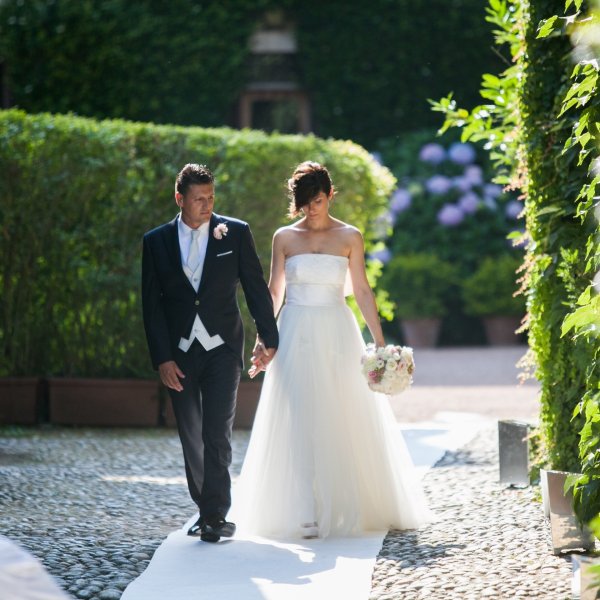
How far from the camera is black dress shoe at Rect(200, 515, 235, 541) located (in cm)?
551

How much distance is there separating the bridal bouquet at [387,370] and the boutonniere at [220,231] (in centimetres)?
87

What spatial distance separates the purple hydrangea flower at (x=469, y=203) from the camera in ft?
56.5

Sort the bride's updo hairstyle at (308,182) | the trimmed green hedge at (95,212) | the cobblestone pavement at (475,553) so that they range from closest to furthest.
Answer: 1. the cobblestone pavement at (475,553)
2. the bride's updo hairstyle at (308,182)
3. the trimmed green hedge at (95,212)

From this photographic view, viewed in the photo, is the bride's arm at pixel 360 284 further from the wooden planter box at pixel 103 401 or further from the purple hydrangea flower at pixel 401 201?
the purple hydrangea flower at pixel 401 201

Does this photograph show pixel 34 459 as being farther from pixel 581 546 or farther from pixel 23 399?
pixel 581 546

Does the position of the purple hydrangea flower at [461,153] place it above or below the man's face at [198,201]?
above

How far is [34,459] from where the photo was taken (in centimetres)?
810

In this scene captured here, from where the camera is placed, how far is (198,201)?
18.0 feet

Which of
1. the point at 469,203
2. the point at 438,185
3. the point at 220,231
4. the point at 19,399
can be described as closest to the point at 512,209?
the point at 469,203

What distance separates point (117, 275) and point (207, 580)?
208 inches

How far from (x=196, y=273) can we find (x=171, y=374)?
0.47 metres

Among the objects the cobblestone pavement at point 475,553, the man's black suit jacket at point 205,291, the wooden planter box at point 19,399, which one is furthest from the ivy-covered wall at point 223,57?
the man's black suit jacket at point 205,291

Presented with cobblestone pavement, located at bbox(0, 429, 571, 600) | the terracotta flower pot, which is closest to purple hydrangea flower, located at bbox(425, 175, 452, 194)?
the terracotta flower pot

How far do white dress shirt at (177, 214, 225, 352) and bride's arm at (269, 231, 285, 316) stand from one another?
0.51 meters
